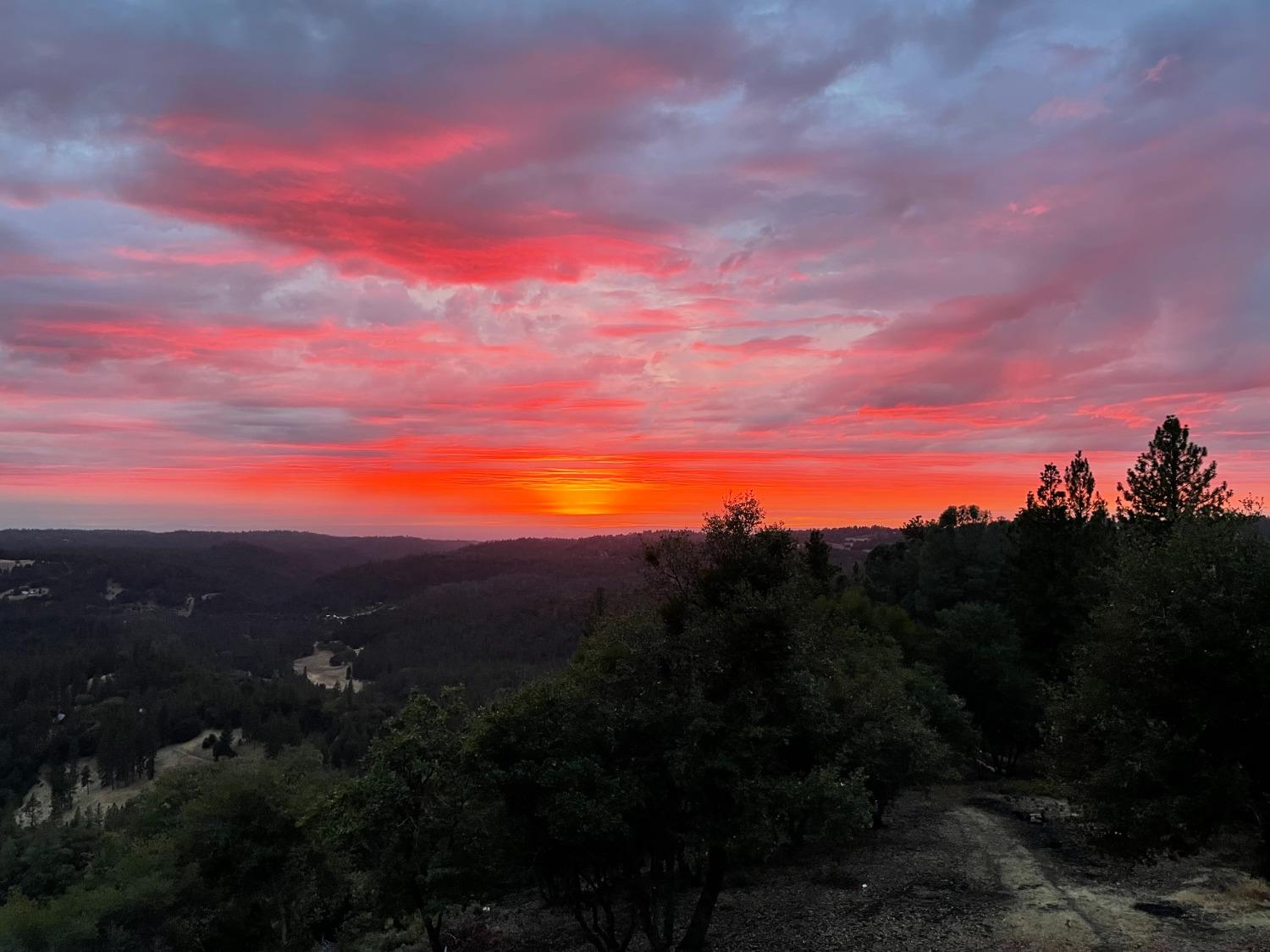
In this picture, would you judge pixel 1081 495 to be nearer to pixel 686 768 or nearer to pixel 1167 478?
pixel 1167 478

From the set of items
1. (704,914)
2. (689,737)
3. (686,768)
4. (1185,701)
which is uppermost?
(1185,701)

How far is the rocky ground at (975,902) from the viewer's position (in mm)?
18359

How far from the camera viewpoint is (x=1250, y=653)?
44.6ft

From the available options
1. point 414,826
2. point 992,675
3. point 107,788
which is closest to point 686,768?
point 414,826

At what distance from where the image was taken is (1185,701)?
14133 millimetres

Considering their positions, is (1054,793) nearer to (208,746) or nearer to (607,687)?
(607,687)

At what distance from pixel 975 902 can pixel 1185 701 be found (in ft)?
37.6

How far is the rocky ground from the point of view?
18.4 m

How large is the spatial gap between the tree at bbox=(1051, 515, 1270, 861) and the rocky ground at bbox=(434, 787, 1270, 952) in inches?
197

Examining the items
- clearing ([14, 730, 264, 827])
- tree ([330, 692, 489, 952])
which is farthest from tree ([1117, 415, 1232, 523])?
clearing ([14, 730, 264, 827])

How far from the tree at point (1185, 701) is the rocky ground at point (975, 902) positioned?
502 cm

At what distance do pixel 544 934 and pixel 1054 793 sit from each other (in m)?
26.4

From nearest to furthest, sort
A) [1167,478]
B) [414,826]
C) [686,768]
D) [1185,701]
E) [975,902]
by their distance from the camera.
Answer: [1185,701] → [686,768] → [414,826] → [975,902] → [1167,478]

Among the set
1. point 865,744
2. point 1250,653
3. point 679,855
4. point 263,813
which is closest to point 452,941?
point 263,813
